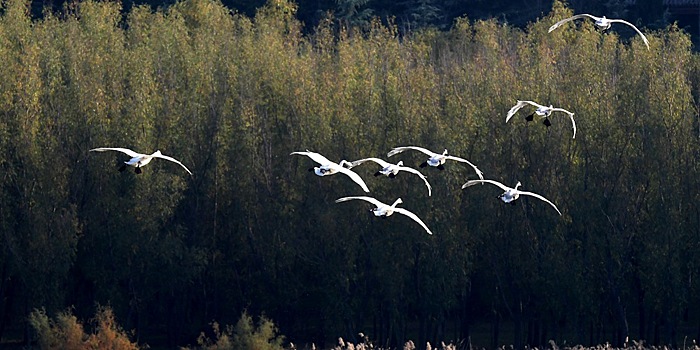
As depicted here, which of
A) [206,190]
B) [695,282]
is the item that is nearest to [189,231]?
[206,190]

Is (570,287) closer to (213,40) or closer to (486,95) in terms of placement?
(486,95)

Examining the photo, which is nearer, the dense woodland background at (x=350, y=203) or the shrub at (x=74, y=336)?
the shrub at (x=74, y=336)

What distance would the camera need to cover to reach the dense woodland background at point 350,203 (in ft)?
137

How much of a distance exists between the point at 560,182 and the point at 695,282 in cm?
482

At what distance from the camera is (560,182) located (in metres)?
42.9

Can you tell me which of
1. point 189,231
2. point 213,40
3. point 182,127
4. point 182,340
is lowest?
point 182,340

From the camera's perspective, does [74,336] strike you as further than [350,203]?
No

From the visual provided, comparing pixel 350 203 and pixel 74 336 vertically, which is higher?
pixel 350 203

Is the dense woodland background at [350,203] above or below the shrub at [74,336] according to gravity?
above

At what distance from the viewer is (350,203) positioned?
43.1 m

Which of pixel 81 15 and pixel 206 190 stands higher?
pixel 81 15

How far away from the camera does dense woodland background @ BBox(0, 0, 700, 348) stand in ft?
137

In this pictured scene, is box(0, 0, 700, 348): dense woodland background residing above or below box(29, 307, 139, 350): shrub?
above

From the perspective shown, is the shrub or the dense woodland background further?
the dense woodland background
